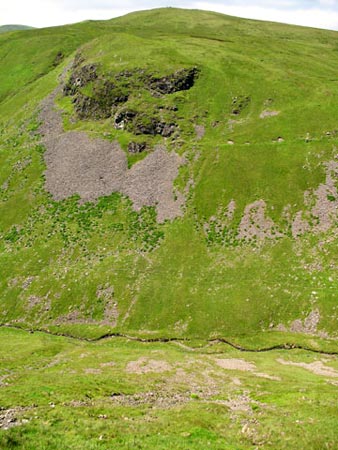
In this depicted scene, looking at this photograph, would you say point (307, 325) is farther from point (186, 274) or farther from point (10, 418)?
point (10, 418)

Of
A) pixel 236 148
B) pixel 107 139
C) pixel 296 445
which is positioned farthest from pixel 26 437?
pixel 107 139

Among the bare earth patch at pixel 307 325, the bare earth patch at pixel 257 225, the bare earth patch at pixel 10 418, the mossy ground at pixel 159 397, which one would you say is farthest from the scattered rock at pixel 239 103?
the bare earth patch at pixel 10 418

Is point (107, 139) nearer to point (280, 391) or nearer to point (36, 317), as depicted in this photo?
point (36, 317)

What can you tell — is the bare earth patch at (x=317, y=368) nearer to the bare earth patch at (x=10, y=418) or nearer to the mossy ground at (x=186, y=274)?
the mossy ground at (x=186, y=274)

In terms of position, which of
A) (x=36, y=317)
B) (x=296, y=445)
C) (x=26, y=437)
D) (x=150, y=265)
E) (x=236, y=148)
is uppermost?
(x=236, y=148)

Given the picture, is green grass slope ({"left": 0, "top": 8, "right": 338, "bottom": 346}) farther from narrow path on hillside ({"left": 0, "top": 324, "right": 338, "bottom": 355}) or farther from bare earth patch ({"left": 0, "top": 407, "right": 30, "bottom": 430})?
bare earth patch ({"left": 0, "top": 407, "right": 30, "bottom": 430})

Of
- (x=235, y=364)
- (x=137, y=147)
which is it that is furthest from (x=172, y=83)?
(x=235, y=364)

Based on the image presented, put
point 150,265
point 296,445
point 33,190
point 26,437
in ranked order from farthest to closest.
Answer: point 33,190 < point 150,265 < point 296,445 < point 26,437
